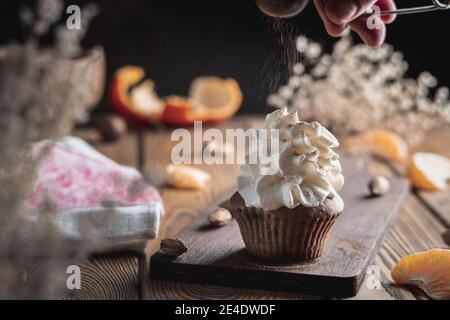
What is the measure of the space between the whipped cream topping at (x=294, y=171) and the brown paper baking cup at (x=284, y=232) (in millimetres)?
19

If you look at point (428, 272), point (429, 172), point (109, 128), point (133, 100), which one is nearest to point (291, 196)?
point (428, 272)

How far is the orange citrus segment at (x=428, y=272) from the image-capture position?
1282 millimetres

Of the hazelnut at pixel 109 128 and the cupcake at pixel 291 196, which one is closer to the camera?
the cupcake at pixel 291 196

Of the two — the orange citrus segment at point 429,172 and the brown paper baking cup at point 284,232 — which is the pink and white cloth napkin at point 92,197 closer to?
the brown paper baking cup at point 284,232

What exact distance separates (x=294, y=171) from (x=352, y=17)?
324 mm

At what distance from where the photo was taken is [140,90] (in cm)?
269

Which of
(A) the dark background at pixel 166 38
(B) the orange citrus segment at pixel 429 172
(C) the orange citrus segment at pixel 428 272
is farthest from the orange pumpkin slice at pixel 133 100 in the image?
(C) the orange citrus segment at pixel 428 272

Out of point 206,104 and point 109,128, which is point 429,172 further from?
point 109,128

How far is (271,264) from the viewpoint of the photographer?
4.40 ft

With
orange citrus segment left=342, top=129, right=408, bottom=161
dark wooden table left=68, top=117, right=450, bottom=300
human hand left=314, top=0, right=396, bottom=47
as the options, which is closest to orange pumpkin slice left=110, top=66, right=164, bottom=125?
dark wooden table left=68, top=117, right=450, bottom=300

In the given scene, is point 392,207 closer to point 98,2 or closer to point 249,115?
point 249,115

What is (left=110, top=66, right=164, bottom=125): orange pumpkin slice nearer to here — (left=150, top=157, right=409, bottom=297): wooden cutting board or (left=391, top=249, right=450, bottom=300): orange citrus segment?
(left=150, top=157, right=409, bottom=297): wooden cutting board

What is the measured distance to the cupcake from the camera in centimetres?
131
